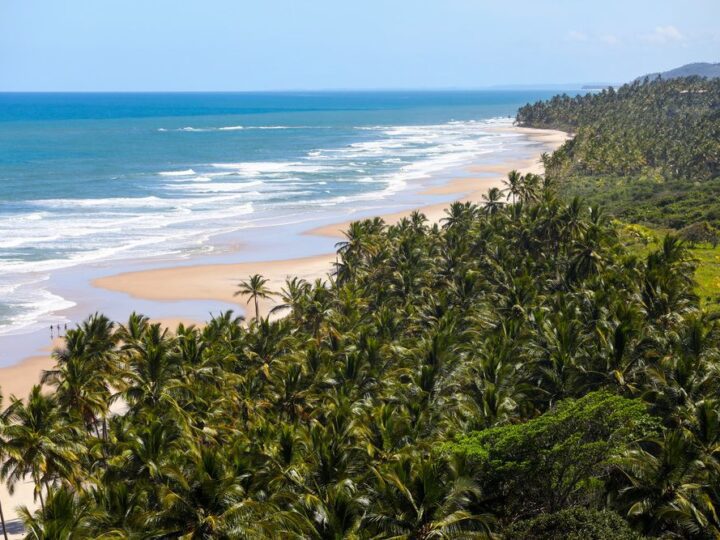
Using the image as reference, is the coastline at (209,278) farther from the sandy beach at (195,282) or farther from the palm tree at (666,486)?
the palm tree at (666,486)

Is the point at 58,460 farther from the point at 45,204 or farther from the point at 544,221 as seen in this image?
the point at 45,204

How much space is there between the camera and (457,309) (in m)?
46.4

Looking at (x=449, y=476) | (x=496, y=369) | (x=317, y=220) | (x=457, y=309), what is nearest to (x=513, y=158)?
(x=317, y=220)

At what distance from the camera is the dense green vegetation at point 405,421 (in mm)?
22672

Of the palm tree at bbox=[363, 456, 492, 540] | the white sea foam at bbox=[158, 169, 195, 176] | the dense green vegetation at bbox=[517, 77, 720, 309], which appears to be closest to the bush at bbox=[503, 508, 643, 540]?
the palm tree at bbox=[363, 456, 492, 540]

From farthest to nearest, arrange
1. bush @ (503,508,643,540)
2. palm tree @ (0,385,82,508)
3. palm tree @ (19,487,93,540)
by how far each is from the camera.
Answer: palm tree @ (0,385,82,508) → bush @ (503,508,643,540) → palm tree @ (19,487,93,540)

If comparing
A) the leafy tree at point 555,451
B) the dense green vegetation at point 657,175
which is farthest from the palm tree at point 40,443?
the dense green vegetation at point 657,175

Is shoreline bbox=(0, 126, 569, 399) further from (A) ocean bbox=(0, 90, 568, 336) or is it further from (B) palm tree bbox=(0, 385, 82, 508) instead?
(B) palm tree bbox=(0, 385, 82, 508)

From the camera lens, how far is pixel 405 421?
95.1 feet

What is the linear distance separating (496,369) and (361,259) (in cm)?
2969

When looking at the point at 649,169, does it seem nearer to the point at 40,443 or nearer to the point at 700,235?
the point at 700,235

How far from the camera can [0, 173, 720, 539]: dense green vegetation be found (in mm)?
22672

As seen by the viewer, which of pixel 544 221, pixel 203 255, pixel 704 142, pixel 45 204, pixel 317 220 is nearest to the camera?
pixel 544 221

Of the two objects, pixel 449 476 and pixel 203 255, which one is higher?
pixel 449 476
